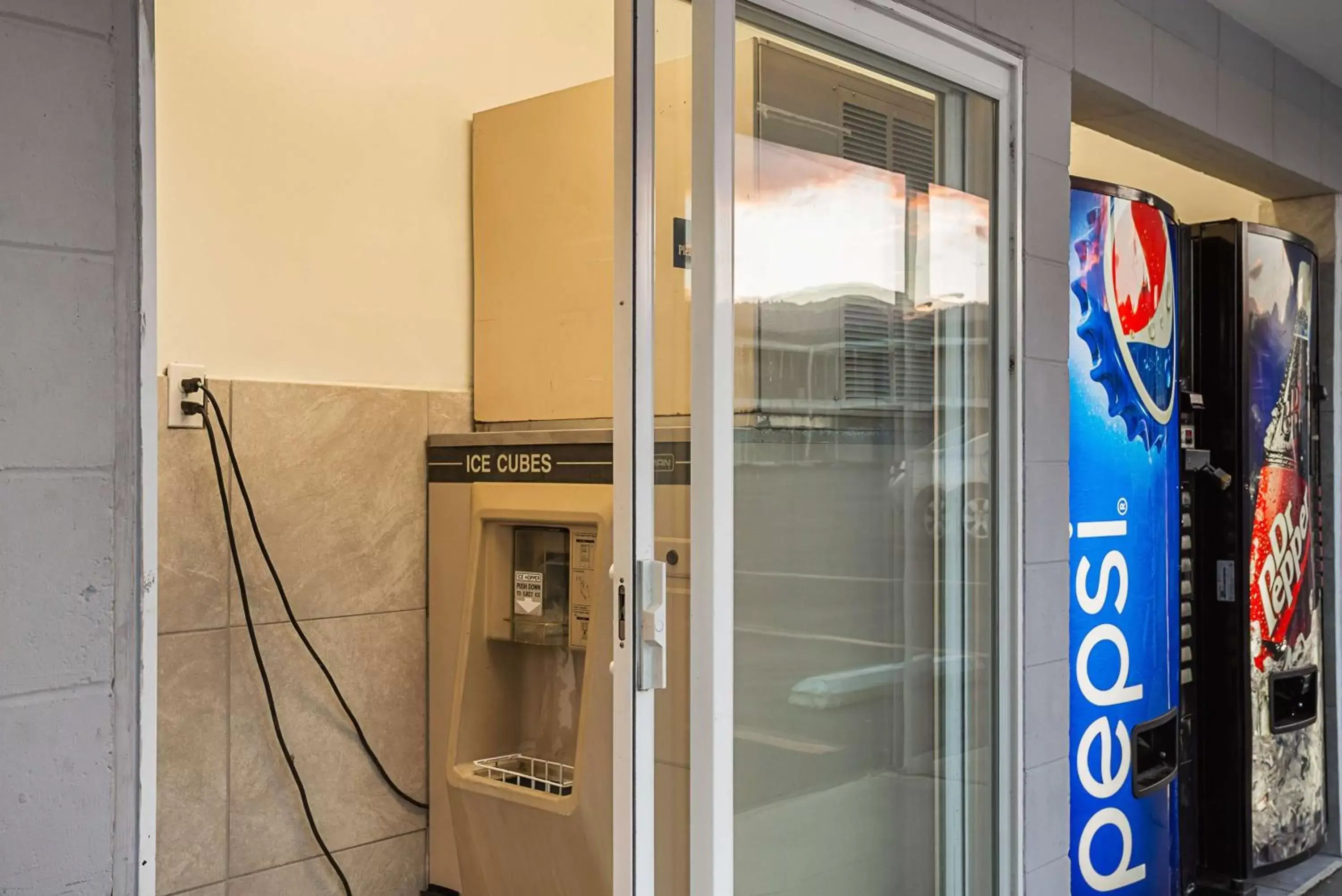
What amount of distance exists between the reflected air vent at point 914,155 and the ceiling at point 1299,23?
1.01 m

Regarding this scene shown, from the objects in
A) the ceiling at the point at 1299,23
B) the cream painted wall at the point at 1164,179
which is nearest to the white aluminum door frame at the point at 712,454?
the ceiling at the point at 1299,23

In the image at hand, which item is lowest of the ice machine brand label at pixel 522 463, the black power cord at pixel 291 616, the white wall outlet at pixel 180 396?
the black power cord at pixel 291 616

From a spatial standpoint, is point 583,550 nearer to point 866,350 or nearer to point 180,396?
point 866,350

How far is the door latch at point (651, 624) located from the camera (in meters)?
1.74

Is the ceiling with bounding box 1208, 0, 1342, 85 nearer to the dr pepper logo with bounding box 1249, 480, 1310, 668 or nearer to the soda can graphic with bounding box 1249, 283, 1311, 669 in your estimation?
the soda can graphic with bounding box 1249, 283, 1311, 669

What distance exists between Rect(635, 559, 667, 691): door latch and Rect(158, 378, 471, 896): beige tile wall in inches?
47.4

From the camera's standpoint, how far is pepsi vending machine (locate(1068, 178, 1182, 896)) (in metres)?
2.74

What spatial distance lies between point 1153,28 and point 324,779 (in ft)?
8.63

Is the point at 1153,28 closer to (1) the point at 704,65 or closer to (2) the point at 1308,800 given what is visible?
(1) the point at 704,65

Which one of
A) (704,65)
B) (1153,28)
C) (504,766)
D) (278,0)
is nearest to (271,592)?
(504,766)

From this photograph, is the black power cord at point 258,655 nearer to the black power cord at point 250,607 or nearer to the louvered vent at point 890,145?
the black power cord at point 250,607

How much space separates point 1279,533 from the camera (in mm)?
3477

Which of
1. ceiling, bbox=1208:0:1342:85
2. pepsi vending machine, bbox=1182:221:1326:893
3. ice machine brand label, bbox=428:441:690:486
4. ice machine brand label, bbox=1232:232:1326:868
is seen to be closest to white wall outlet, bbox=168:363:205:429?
ice machine brand label, bbox=428:441:690:486

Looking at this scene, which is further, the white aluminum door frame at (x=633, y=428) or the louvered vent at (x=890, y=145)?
the louvered vent at (x=890, y=145)
